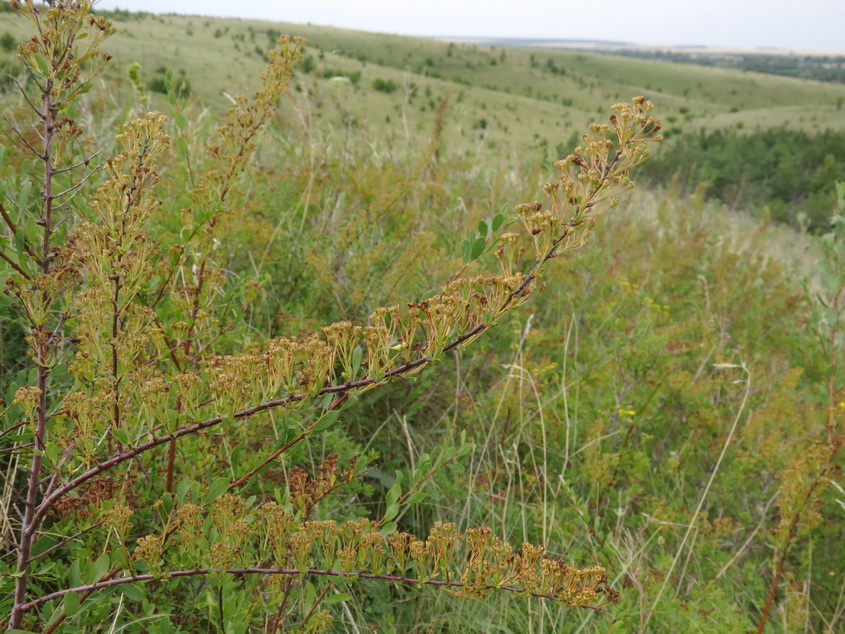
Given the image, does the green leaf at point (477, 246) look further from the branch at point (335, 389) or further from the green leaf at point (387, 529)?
the green leaf at point (387, 529)

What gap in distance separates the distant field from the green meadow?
0.86m

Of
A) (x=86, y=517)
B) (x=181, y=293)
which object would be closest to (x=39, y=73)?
(x=181, y=293)

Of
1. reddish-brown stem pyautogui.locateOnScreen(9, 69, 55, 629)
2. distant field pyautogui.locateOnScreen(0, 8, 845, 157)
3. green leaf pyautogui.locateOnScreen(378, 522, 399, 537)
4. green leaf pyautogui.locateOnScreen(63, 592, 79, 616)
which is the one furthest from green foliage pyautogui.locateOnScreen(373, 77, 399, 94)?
green leaf pyautogui.locateOnScreen(63, 592, 79, 616)

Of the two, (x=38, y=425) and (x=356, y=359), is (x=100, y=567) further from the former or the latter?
(x=356, y=359)

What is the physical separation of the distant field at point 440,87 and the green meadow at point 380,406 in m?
0.86

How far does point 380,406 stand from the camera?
2.70 m

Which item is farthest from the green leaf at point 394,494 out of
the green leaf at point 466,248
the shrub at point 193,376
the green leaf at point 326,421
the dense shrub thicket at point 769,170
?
the dense shrub thicket at point 769,170

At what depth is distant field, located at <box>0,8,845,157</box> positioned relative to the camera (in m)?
6.54

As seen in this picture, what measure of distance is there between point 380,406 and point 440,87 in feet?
95.4

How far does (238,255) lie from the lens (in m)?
3.02

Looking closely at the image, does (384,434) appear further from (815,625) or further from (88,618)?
(815,625)

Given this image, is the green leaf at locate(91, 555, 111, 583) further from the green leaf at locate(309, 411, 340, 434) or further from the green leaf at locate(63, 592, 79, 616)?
the green leaf at locate(309, 411, 340, 434)

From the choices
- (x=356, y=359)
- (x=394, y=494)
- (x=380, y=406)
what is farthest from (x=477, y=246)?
(x=380, y=406)

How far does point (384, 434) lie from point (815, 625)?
6.00 ft
